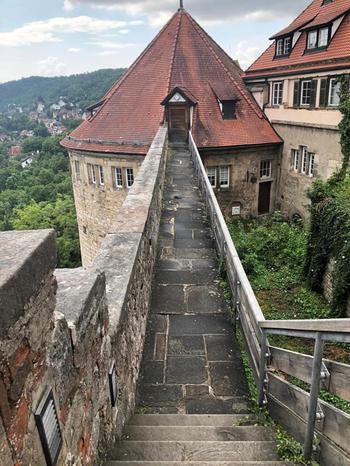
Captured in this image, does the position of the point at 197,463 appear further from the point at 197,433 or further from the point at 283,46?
the point at 283,46

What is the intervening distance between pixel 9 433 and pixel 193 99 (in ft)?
66.6

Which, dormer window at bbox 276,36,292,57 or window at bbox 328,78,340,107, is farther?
dormer window at bbox 276,36,292,57

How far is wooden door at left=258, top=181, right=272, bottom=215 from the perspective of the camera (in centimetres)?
2338

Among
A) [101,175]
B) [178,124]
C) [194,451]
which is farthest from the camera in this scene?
[101,175]

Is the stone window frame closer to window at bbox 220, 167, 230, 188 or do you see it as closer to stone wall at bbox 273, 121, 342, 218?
window at bbox 220, 167, 230, 188

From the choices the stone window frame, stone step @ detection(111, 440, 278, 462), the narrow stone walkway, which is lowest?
the stone window frame

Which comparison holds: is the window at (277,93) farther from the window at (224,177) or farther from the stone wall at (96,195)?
the stone wall at (96,195)

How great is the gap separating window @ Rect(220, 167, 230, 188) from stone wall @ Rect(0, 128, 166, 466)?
17949mm

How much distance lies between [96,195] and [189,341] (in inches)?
710

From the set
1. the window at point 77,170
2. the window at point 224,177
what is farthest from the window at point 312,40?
the window at point 77,170

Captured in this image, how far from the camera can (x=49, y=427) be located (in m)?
1.66

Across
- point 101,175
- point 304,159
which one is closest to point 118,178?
point 101,175

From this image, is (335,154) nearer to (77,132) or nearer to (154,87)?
(154,87)

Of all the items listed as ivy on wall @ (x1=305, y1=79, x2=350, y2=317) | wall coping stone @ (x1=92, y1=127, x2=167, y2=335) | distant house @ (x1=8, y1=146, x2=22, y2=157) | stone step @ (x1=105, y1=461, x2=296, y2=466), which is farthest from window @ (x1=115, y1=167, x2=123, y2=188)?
distant house @ (x1=8, y1=146, x2=22, y2=157)
